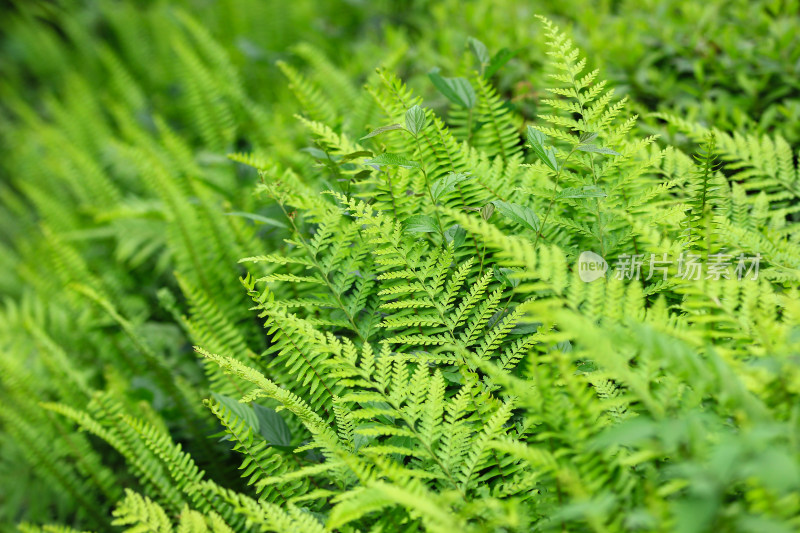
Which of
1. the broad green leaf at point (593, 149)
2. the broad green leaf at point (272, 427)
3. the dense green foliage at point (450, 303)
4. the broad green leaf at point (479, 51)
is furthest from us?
the broad green leaf at point (479, 51)

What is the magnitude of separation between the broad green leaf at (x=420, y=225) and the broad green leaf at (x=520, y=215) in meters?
0.17

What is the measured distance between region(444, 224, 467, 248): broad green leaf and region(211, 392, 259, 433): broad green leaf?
0.66 metres

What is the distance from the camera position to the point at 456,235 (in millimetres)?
1353

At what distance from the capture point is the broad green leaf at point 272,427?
1.34 metres

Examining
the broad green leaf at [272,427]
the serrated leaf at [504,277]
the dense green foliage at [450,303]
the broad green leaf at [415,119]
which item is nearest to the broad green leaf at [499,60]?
Result: the dense green foliage at [450,303]

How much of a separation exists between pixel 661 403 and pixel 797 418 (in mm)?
194

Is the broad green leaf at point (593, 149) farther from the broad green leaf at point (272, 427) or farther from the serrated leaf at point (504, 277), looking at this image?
the broad green leaf at point (272, 427)

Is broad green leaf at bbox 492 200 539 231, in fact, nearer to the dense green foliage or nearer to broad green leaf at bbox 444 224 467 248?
the dense green foliage

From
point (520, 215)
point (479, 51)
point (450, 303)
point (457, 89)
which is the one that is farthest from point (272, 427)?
point (479, 51)

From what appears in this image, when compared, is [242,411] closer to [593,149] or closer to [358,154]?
[358,154]

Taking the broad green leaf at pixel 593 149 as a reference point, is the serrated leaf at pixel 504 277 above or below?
below

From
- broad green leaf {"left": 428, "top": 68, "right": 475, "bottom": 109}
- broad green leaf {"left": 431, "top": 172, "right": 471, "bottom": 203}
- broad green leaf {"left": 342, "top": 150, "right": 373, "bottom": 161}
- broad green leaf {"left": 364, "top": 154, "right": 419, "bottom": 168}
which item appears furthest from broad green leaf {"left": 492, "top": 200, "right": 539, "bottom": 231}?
broad green leaf {"left": 428, "top": 68, "right": 475, "bottom": 109}

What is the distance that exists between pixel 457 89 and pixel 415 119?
0.37 meters

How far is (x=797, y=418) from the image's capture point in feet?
2.56
